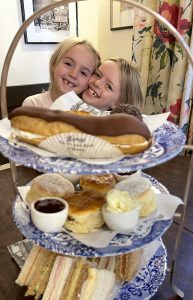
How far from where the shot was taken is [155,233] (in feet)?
1.72

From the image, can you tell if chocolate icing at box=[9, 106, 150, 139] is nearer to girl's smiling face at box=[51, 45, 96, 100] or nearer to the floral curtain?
girl's smiling face at box=[51, 45, 96, 100]

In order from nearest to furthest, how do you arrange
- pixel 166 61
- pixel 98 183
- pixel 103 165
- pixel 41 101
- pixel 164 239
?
pixel 103 165
pixel 98 183
pixel 164 239
pixel 41 101
pixel 166 61

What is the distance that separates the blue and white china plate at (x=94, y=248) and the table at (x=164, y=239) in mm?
150

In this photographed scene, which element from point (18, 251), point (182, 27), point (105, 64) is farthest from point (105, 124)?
point (182, 27)

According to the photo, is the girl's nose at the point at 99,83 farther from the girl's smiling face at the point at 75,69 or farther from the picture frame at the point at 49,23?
the picture frame at the point at 49,23

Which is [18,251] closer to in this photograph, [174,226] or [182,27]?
[174,226]

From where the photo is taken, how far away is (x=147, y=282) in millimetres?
604

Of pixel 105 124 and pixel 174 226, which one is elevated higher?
pixel 105 124

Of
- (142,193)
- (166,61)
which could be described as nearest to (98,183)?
(142,193)

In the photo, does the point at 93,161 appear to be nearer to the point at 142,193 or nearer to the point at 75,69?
the point at 142,193

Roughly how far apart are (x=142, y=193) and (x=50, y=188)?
7.7 inches

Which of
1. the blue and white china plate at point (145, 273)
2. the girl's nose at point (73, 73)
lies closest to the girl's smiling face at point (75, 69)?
the girl's nose at point (73, 73)

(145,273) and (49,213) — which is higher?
(49,213)

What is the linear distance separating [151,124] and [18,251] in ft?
1.49
